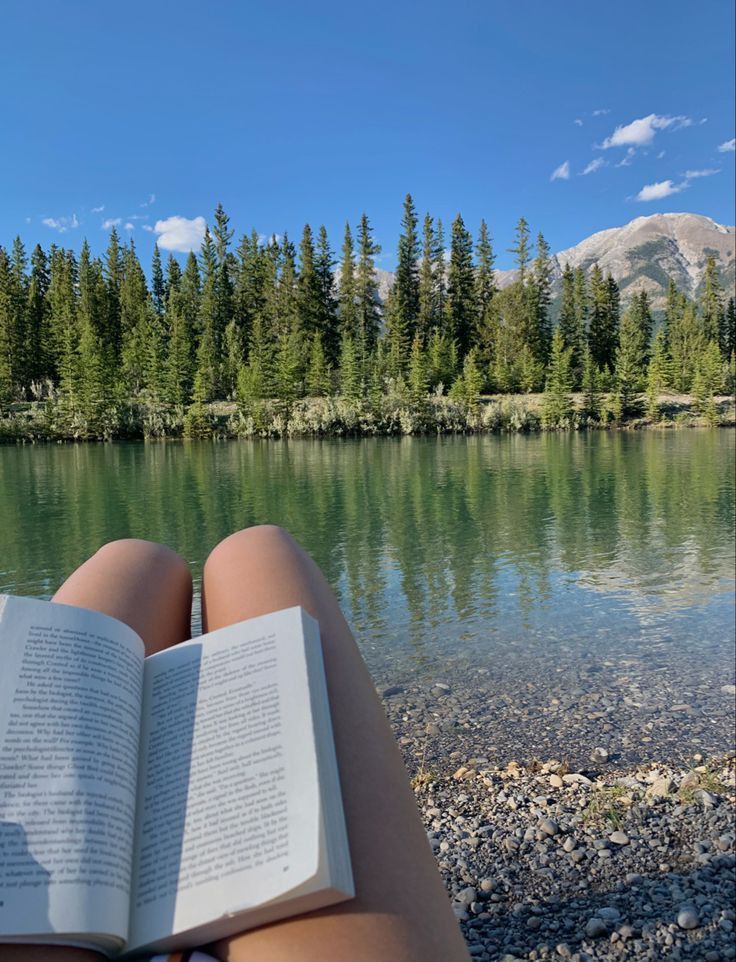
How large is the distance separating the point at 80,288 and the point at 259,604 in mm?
49138

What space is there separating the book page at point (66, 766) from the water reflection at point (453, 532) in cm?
355

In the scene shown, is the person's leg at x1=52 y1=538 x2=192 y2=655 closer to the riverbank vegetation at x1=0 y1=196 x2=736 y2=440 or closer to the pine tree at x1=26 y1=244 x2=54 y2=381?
the riverbank vegetation at x1=0 y1=196 x2=736 y2=440

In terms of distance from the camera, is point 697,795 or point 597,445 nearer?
point 697,795

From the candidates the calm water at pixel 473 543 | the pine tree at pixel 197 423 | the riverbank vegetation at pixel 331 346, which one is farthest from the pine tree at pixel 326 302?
the calm water at pixel 473 543

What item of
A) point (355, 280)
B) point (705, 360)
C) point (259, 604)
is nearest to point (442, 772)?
point (259, 604)

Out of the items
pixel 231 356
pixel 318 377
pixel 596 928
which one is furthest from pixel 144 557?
pixel 231 356

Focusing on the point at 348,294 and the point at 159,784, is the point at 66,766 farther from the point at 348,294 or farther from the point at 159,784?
the point at 348,294

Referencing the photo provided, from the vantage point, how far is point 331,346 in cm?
4572

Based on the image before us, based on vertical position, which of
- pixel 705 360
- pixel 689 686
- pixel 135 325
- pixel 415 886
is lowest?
pixel 689 686

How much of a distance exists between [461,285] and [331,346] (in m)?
10.3

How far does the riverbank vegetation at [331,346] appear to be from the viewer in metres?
32.9

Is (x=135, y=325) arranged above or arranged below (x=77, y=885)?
above

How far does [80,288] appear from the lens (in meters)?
44.4

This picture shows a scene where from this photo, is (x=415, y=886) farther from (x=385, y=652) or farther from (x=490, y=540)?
(x=490, y=540)
